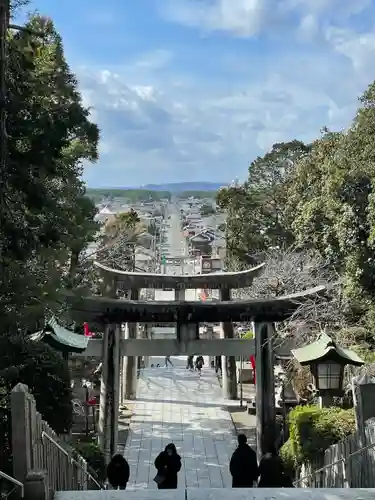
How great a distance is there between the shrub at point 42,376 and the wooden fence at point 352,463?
4221 millimetres

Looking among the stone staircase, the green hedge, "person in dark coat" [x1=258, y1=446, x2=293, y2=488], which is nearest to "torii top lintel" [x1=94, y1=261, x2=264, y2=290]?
the green hedge

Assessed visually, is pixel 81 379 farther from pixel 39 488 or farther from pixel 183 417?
pixel 39 488

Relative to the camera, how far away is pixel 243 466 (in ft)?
31.6

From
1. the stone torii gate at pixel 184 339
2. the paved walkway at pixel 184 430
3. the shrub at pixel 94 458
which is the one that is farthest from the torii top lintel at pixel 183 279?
the shrub at pixel 94 458

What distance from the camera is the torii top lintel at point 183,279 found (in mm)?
21797

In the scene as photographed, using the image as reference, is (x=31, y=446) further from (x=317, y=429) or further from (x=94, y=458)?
(x=94, y=458)

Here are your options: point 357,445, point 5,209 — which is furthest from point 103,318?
point 357,445

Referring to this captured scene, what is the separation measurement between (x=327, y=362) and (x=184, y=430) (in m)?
9.26

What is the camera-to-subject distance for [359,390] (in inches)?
316

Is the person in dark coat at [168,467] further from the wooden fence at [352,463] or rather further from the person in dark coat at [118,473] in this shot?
the wooden fence at [352,463]

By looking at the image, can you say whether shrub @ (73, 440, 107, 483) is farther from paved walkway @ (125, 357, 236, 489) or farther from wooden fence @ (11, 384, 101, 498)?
wooden fence @ (11, 384, 101, 498)

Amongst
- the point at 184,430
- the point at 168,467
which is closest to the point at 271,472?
the point at 168,467

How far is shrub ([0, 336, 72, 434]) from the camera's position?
1024cm

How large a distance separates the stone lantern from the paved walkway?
3908 millimetres
